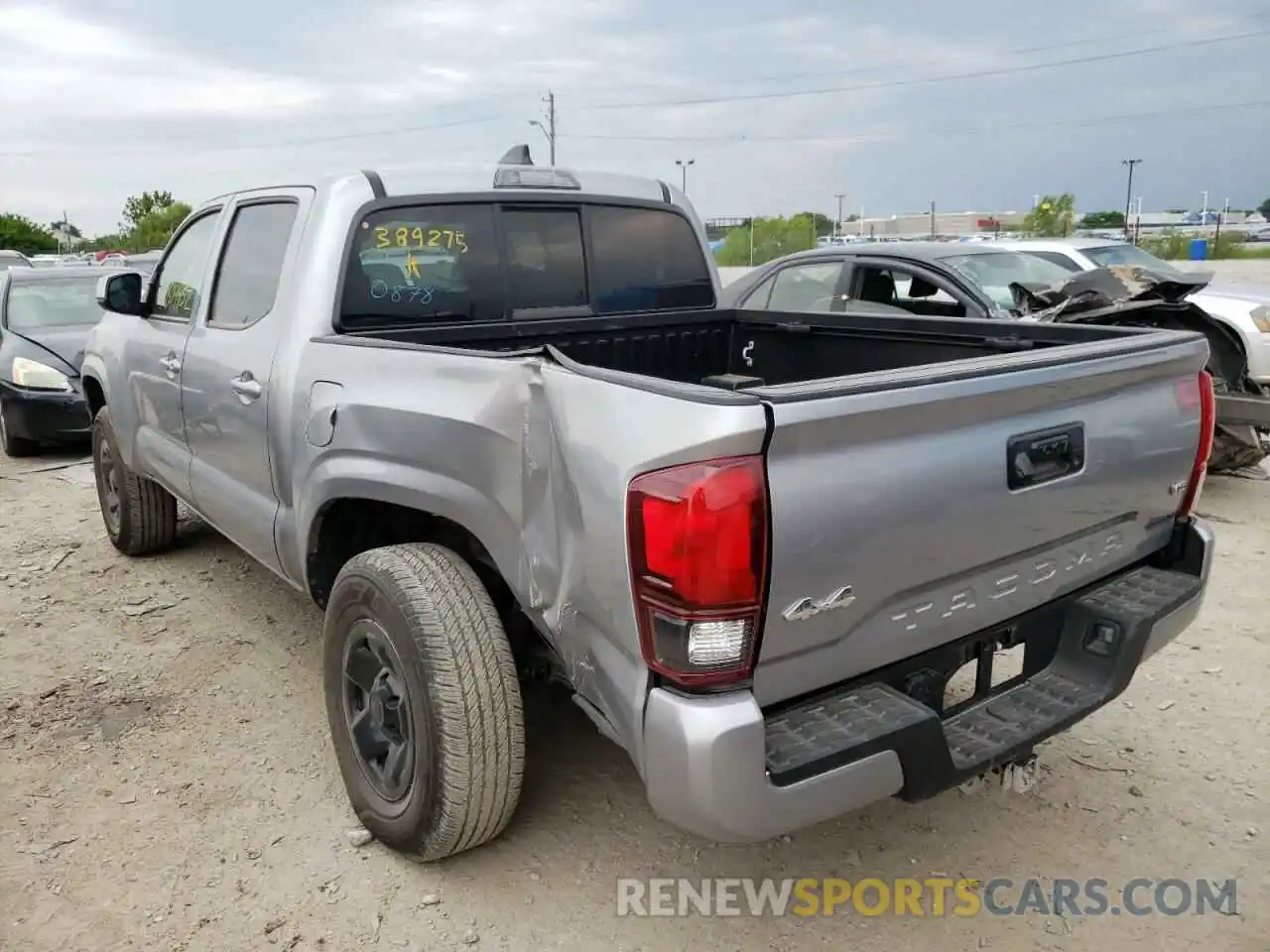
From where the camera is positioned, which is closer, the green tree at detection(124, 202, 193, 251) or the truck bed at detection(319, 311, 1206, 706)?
the truck bed at detection(319, 311, 1206, 706)

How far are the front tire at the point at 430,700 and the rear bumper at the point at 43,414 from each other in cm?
674

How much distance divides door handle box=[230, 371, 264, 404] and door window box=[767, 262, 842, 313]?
169 inches

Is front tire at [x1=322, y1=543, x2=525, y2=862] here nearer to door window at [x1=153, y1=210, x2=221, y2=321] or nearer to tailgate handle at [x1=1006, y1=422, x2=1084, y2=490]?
tailgate handle at [x1=1006, y1=422, x2=1084, y2=490]

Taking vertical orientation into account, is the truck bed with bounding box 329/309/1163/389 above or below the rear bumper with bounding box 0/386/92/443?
above

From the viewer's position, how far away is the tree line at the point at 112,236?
196 feet

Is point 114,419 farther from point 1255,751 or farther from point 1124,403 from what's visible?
point 1255,751

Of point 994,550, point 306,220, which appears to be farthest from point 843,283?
point 994,550

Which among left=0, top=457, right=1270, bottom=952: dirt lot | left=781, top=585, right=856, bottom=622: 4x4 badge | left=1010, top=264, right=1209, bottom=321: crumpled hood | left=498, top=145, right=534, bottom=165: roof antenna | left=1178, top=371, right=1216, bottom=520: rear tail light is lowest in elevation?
left=0, top=457, right=1270, bottom=952: dirt lot

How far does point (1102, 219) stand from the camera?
8088cm

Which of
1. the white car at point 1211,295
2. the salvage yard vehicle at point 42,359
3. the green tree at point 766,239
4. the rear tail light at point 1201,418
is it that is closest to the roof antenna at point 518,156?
the rear tail light at point 1201,418

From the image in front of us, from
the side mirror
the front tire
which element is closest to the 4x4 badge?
the front tire

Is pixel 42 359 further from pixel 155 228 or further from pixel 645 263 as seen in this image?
pixel 155 228

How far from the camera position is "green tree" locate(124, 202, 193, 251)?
56.8 m

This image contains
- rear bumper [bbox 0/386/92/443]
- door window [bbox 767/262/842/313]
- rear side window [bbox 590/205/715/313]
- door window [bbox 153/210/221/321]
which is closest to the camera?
rear side window [bbox 590/205/715/313]
